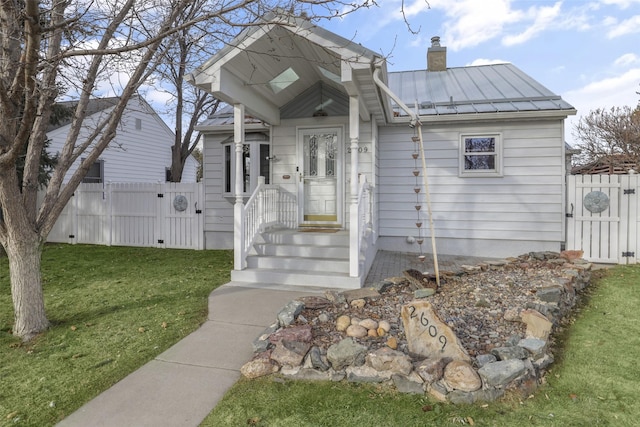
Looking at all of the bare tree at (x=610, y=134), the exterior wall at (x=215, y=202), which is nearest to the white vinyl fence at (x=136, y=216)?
the exterior wall at (x=215, y=202)

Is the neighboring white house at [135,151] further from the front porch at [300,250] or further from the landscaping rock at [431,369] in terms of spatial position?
the landscaping rock at [431,369]

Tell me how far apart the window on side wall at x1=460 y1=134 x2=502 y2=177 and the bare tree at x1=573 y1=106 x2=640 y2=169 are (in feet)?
24.0

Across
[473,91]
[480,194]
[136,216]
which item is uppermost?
[473,91]

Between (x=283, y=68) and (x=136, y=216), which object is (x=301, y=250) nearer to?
(x=283, y=68)

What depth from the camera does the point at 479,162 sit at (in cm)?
819

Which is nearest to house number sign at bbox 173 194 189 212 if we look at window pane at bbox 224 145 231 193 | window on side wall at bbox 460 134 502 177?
window pane at bbox 224 145 231 193

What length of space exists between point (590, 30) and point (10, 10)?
9939mm

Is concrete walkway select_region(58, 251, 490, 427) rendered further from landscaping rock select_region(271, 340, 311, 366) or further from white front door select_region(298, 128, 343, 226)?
white front door select_region(298, 128, 343, 226)

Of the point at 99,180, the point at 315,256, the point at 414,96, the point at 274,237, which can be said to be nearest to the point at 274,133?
the point at 274,237

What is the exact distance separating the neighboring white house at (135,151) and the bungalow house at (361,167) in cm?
777

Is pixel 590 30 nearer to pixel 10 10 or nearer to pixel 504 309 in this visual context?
pixel 504 309

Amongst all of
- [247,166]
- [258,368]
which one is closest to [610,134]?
[247,166]

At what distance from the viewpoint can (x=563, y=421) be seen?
7.74 feet

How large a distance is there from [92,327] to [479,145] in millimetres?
7745
